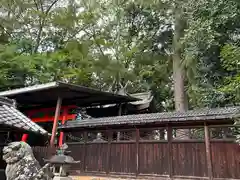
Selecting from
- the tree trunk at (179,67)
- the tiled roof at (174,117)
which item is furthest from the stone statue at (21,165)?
the tree trunk at (179,67)

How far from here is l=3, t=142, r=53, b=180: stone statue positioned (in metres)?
4.66

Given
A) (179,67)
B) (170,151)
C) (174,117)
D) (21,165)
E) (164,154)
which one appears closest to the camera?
(21,165)

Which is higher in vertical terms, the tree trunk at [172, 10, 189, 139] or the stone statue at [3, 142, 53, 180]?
the tree trunk at [172, 10, 189, 139]

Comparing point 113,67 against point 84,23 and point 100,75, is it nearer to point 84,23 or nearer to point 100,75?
point 100,75

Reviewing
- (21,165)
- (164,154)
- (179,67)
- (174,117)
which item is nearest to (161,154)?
(164,154)

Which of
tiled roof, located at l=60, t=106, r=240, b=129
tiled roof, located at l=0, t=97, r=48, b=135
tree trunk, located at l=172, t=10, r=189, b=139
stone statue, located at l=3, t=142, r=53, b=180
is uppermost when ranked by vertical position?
tree trunk, located at l=172, t=10, r=189, b=139

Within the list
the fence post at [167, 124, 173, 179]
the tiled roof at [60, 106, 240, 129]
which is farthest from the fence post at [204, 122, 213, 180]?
the fence post at [167, 124, 173, 179]

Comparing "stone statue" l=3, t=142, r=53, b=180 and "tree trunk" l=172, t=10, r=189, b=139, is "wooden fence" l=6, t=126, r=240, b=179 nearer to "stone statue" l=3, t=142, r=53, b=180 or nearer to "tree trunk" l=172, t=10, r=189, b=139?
"tree trunk" l=172, t=10, r=189, b=139

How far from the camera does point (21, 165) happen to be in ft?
15.5

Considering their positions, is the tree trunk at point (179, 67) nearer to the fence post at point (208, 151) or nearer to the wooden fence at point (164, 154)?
the wooden fence at point (164, 154)

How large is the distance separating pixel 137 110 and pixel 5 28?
42.8 feet

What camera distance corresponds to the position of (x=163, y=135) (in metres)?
10.2

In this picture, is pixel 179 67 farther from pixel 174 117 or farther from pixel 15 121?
pixel 15 121

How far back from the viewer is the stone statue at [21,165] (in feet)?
15.3
